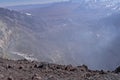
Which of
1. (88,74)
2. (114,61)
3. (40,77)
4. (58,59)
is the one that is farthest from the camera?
(114,61)

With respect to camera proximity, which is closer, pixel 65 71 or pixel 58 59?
pixel 65 71

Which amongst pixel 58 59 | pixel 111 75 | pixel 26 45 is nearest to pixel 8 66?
pixel 111 75

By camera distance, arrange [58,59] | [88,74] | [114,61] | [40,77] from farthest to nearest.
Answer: [114,61] < [58,59] < [88,74] < [40,77]

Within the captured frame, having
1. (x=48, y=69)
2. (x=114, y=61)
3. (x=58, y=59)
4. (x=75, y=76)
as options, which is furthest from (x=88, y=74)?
(x=114, y=61)

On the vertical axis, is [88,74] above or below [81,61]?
above

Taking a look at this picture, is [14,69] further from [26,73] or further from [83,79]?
[83,79]

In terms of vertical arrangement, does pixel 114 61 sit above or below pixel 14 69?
below

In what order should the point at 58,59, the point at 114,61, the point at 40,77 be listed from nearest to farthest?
the point at 40,77, the point at 58,59, the point at 114,61

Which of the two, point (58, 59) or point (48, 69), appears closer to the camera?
point (48, 69)

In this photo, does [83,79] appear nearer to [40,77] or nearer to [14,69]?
[40,77]
